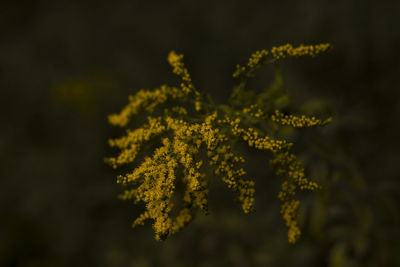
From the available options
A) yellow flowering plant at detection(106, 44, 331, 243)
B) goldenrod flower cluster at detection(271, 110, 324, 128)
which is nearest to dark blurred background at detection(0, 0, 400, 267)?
yellow flowering plant at detection(106, 44, 331, 243)

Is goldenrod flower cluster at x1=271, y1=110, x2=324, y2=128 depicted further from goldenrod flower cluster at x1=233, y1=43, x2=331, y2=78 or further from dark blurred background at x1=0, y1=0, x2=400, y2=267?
dark blurred background at x1=0, y1=0, x2=400, y2=267

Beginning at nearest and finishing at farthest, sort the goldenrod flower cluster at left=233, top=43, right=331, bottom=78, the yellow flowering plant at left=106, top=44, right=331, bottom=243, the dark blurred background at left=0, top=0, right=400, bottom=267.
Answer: the yellow flowering plant at left=106, top=44, right=331, bottom=243 < the goldenrod flower cluster at left=233, top=43, right=331, bottom=78 < the dark blurred background at left=0, top=0, right=400, bottom=267

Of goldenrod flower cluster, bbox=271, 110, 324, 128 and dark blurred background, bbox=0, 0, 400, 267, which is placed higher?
dark blurred background, bbox=0, 0, 400, 267

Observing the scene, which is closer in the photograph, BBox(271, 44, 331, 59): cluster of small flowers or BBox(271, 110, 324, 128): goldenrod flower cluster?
BBox(271, 110, 324, 128): goldenrod flower cluster

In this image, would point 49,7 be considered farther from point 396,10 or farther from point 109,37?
point 396,10

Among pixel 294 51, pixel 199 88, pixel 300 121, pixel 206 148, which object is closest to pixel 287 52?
pixel 294 51

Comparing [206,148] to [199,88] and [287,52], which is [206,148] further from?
[199,88]

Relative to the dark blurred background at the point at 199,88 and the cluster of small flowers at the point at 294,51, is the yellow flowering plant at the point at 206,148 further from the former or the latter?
the dark blurred background at the point at 199,88
